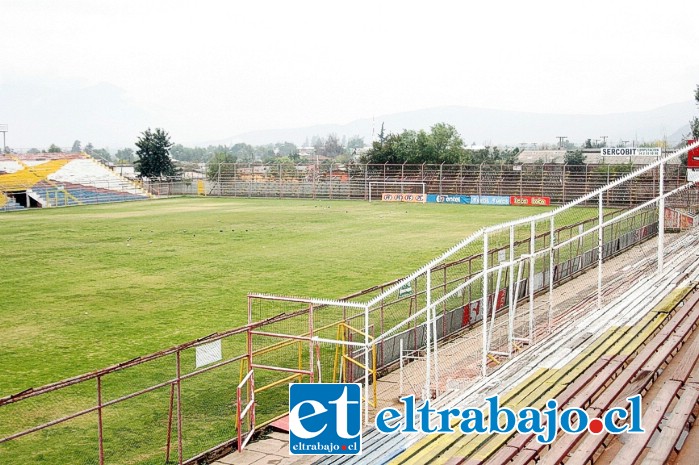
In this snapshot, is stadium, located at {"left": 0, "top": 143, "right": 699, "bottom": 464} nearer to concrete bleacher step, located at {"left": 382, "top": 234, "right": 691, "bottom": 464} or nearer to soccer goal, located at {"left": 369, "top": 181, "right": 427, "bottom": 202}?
concrete bleacher step, located at {"left": 382, "top": 234, "right": 691, "bottom": 464}

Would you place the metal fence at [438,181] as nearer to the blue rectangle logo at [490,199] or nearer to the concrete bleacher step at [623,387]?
the blue rectangle logo at [490,199]

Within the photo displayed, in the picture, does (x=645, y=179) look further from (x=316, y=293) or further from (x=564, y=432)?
(x=564, y=432)

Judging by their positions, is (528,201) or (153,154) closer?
(528,201)

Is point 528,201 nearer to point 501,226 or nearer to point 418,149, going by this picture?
point 418,149

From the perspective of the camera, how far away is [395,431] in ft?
34.2

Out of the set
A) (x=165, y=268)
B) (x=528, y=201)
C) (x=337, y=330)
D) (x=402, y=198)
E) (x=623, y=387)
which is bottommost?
(x=165, y=268)

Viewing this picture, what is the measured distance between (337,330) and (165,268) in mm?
13359

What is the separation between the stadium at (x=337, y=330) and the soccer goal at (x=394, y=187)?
21.6 m

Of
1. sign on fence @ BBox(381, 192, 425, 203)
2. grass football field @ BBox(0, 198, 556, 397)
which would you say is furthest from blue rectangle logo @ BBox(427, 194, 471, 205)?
grass football field @ BBox(0, 198, 556, 397)

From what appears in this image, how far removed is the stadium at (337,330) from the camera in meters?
9.93

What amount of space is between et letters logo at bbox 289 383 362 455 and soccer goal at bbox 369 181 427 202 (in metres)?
56.6

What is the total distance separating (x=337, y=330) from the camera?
16266 mm

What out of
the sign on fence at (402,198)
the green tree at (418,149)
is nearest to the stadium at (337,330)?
the sign on fence at (402,198)

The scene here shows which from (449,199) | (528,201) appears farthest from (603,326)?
(449,199)
